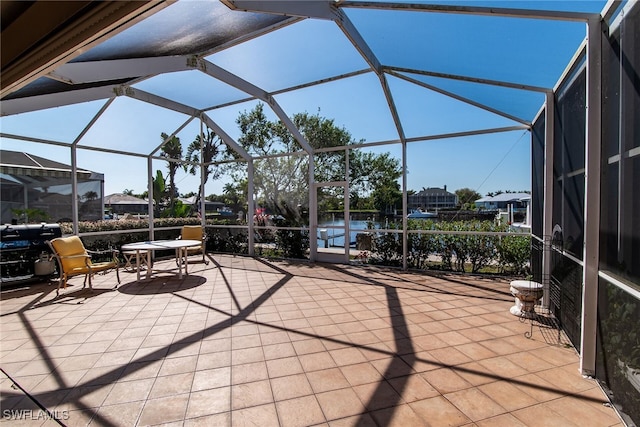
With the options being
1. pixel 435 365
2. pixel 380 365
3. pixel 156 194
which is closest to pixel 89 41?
pixel 380 365

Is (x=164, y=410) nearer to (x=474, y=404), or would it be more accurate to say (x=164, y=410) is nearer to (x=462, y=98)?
(x=474, y=404)

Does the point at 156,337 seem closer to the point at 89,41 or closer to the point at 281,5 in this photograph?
the point at 89,41

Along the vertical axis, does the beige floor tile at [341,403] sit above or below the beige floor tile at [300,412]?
above

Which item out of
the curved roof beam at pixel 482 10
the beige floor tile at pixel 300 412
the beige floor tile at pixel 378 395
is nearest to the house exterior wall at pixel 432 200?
the curved roof beam at pixel 482 10

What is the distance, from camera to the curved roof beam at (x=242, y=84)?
4.72 meters

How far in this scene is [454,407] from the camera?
7.00ft

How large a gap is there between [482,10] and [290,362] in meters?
3.61

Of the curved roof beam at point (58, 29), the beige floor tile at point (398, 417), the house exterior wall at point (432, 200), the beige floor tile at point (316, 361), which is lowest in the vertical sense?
the beige floor tile at point (398, 417)

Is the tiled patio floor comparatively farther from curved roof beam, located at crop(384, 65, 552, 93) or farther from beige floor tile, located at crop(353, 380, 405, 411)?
curved roof beam, located at crop(384, 65, 552, 93)

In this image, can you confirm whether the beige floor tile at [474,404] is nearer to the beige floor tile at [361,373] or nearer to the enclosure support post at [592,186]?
the beige floor tile at [361,373]

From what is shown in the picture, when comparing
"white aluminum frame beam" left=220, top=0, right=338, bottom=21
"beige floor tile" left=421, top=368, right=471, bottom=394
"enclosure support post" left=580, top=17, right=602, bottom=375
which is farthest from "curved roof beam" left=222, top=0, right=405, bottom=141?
"beige floor tile" left=421, top=368, right=471, bottom=394

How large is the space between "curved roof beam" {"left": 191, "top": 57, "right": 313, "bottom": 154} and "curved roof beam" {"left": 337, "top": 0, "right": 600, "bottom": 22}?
2.55 meters

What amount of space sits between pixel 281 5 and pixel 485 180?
4.92 meters

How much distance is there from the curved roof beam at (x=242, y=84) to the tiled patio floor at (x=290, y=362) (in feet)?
12.1
